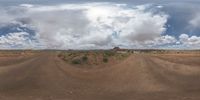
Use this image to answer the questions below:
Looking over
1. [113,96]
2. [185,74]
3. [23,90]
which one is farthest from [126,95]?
[185,74]

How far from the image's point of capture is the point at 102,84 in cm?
3438

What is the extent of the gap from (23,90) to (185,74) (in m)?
16.3

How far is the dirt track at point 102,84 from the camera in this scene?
→ 28.4 m

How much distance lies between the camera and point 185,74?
41.6m

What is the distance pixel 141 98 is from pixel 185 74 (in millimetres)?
14844

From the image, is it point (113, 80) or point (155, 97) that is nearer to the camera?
point (155, 97)

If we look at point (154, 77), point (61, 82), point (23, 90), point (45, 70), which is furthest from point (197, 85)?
point (45, 70)

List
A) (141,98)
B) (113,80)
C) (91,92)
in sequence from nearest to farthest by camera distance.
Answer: (141,98), (91,92), (113,80)

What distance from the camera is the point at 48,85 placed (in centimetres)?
3325

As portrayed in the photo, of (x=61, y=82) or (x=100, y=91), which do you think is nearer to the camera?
(x=100, y=91)

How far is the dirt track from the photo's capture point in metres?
28.4

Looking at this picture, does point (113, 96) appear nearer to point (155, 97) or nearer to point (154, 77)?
point (155, 97)

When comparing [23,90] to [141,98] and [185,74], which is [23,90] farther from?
[185,74]

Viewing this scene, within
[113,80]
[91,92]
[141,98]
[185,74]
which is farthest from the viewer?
[185,74]
